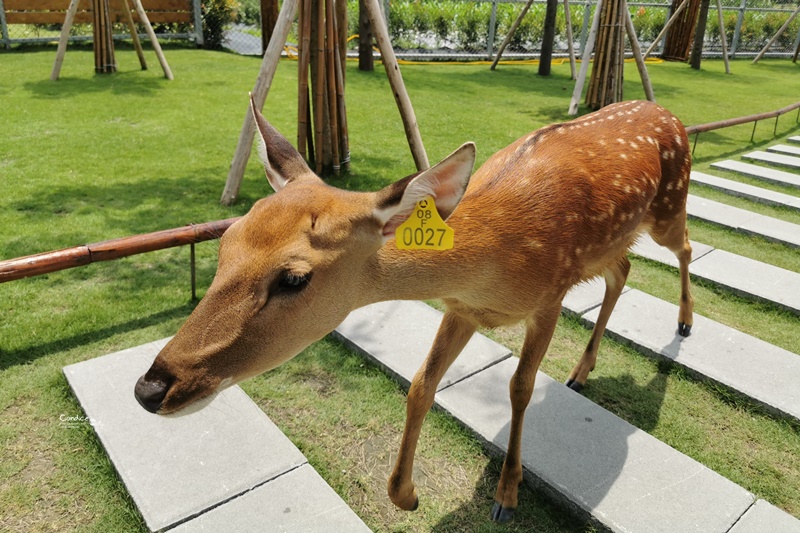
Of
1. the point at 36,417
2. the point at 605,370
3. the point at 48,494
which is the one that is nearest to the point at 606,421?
the point at 605,370

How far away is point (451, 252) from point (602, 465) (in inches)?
54.7

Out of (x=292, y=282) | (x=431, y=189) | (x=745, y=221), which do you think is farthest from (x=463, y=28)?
(x=292, y=282)

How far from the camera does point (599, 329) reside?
3.57 meters

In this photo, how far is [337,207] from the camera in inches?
76.2

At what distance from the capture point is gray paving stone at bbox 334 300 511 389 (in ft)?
11.6

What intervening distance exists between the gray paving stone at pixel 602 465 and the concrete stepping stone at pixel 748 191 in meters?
4.79

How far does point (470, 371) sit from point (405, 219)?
5.84 ft

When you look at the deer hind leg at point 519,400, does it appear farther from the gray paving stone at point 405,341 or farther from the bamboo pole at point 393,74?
the bamboo pole at point 393,74

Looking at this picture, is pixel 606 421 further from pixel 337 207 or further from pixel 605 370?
pixel 337 207

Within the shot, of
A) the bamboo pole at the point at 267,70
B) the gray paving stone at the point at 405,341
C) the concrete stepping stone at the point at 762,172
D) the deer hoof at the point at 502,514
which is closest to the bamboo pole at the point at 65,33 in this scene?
the bamboo pole at the point at 267,70

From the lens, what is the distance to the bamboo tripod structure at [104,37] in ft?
32.6

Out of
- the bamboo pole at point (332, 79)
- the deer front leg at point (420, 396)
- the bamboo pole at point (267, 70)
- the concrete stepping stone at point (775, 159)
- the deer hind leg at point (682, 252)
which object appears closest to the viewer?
the deer front leg at point (420, 396)

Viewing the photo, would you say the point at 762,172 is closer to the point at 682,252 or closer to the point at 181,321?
the point at 682,252

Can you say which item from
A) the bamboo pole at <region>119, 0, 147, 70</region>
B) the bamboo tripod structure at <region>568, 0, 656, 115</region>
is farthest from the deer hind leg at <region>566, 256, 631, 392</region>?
the bamboo pole at <region>119, 0, 147, 70</region>
